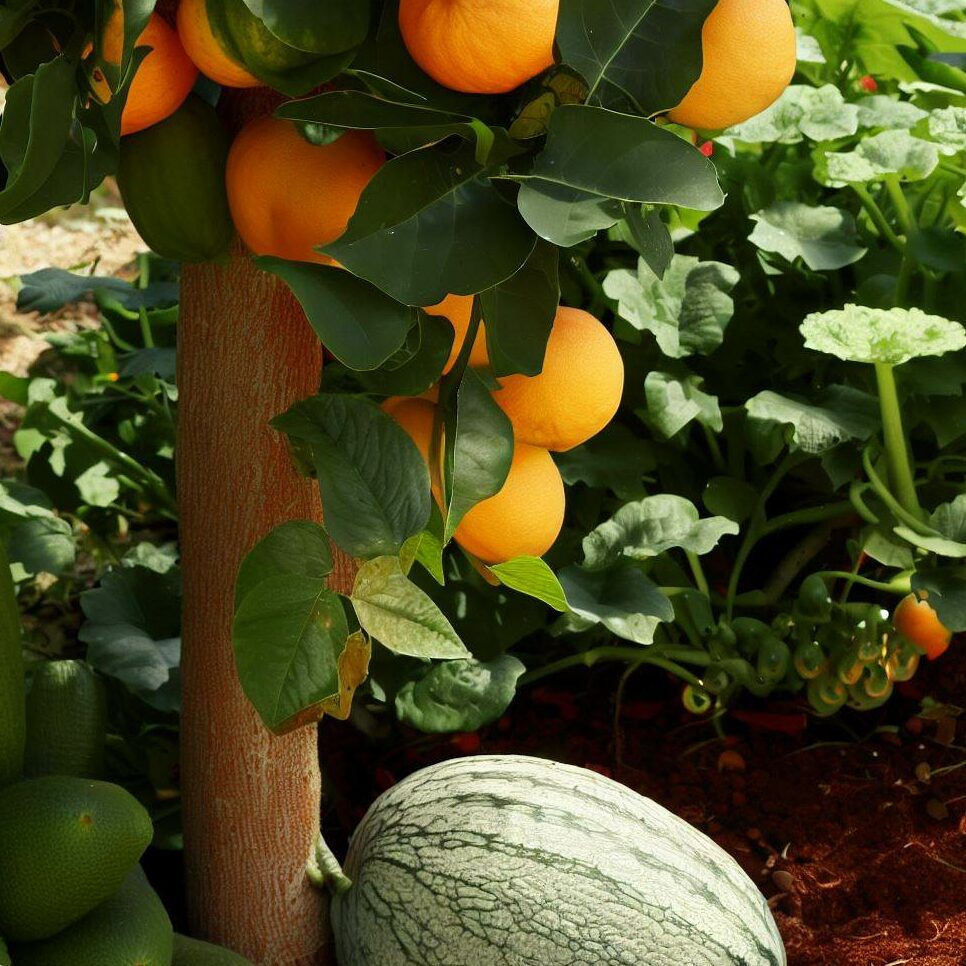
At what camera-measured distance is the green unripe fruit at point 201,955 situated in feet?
2.48

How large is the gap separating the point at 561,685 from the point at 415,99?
3.04 ft

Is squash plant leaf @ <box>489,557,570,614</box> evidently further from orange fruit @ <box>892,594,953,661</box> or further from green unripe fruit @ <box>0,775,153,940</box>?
orange fruit @ <box>892,594,953,661</box>

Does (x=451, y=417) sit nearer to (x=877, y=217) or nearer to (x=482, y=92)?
(x=482, y=92)

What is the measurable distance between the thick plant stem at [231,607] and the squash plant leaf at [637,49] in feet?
0.87

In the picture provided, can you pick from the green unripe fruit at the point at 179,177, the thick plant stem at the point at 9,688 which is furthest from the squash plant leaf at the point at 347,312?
the thick plant stem at the point at 9,688

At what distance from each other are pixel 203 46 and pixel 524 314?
17 centimetres

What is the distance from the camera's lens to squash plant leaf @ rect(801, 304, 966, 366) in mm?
929

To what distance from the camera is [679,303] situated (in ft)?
3.77

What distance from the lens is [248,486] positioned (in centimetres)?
73

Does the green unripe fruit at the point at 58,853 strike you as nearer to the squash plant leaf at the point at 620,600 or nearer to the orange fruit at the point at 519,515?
the orange fruit at the point at 519,515

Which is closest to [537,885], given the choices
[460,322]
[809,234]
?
[460,322]

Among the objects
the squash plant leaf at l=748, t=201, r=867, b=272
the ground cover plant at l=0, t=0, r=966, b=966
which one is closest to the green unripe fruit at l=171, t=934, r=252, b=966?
the ground cover plant at l=0, t=0, r=966, b=966

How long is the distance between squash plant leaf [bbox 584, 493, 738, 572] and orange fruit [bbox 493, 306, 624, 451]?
0.42m

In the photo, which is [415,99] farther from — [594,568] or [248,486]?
[594,568]
